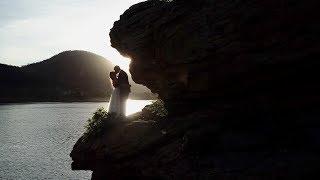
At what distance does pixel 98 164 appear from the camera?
997 inches

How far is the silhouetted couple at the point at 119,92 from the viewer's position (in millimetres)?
29016

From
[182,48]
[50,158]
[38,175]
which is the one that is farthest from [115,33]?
[50,158]

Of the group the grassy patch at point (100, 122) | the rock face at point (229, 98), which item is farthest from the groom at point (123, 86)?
the rock face at point (229, 98)

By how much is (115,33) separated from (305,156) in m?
16.0

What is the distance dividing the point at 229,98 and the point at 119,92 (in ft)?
30.4

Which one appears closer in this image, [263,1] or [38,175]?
[263,1]

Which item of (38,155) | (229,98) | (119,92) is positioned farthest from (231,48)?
(38,155)

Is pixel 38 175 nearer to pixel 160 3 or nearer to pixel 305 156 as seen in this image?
pixel 160 3

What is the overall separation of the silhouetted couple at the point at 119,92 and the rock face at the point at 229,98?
361 centimetres

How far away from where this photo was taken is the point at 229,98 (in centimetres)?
2311

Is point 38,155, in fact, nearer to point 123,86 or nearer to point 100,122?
point 123,86

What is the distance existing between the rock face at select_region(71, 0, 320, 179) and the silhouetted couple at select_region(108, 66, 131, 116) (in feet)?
11.8

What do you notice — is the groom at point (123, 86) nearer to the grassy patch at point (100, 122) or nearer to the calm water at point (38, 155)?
the grassy patch at point (100, 122)

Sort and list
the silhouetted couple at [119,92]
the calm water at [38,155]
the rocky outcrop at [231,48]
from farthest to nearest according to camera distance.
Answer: the calm water at [38,155]
the silhouetted couple at [119,92]
the rocky outcrop at [231,48]
